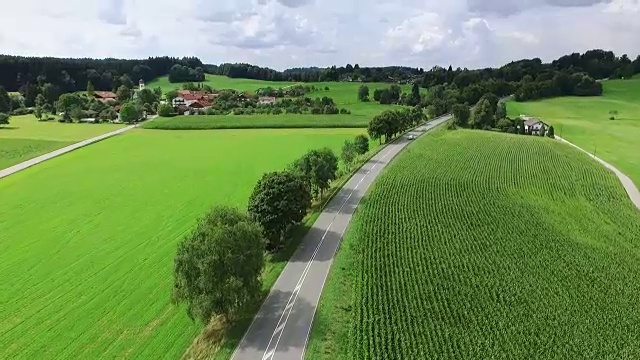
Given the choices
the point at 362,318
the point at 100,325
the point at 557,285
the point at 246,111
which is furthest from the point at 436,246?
the point at 246,111

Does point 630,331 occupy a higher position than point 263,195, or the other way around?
point 263,195

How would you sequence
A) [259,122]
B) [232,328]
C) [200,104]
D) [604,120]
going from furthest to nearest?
[200,104], [604,120], [259,122], [232,328]

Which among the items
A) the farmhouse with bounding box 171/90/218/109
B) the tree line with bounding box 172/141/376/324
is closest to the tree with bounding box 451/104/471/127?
the farmhouse with bounding box 171/90/218/109

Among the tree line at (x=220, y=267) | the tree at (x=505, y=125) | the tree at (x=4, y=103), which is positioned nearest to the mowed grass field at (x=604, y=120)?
the tree at (x=505, y=125)

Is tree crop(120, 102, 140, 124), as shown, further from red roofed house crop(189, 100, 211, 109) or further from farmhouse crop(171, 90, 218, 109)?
red roofed house crop(189, 100, 211, 109)

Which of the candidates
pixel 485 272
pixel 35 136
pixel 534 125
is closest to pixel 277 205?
pixel 485 272

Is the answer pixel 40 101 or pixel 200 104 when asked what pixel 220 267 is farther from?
pixel 40 101

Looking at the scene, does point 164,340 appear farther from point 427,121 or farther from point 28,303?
point 427,121
